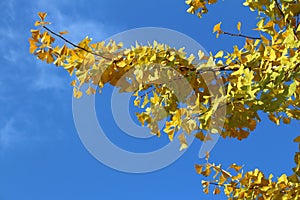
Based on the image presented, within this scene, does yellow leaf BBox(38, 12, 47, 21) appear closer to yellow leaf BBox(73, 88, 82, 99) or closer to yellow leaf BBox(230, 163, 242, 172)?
yellow leaf BBox(73, 88, 82, 99)

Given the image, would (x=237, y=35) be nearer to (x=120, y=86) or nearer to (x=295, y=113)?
(x=295, y=113)

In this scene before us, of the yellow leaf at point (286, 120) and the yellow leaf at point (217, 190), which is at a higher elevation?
the yellow leaf at point (286, 120)

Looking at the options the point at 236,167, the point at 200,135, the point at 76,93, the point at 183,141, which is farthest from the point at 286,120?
the point at 76,93

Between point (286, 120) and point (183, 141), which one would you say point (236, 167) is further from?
point (183, 141)

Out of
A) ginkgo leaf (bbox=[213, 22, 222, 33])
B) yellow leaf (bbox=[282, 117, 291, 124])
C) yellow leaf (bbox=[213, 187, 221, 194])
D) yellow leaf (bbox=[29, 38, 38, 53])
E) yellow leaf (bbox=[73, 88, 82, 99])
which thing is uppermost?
ginkgo leaf (bbox=[213, 22, 222, 33])

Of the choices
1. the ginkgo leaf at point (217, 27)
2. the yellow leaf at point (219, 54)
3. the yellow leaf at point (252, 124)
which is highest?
the ginkgo leaf at point (217, 27)

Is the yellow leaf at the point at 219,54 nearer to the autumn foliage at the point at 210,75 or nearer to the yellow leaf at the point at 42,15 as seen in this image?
the autumn foliage at the point at 210,75

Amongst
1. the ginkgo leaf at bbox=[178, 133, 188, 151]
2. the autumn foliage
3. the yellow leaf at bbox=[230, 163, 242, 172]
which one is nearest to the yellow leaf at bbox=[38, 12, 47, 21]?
the autumn foliage

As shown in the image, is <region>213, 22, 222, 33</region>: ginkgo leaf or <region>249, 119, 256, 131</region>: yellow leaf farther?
<region>213, 22, 222, 33</region>: ginkgo leaf

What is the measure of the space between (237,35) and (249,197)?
51.4 inches

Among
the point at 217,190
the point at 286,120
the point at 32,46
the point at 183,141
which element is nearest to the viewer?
the point at 183,141

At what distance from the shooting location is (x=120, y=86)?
270 cm

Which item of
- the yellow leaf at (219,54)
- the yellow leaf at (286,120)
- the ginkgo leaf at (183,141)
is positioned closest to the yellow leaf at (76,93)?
the ginkgo leaf at (183,141)

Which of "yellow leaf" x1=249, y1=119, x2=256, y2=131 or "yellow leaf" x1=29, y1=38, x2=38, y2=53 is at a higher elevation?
"yellow leaf" x1=29, y1=38, x2=38, y2=53
